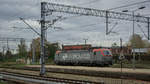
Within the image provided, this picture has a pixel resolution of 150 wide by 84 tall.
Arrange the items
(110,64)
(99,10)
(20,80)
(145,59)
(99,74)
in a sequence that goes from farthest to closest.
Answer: (145,59) → (110,64) → (99,10) → (99,74) → (20,80)

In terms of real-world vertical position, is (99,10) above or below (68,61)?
above

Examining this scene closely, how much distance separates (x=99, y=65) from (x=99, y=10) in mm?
13258

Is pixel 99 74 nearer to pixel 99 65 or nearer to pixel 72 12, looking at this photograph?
pixel 72 12

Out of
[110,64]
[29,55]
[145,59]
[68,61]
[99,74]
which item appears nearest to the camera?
[99,74]

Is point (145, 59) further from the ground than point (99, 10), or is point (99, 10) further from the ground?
point (99, 10)

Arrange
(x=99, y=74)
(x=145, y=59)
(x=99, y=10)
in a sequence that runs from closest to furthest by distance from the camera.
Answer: (x=99, y=74), (x=99, y=10), (x=145, y=59)

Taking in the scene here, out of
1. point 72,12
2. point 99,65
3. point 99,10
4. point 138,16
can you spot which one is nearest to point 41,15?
point 72,12

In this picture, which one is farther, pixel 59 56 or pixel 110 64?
pixel 59 56

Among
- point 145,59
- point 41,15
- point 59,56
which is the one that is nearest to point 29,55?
point 59,56

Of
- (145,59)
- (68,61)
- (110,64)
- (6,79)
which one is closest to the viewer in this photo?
(6,79)

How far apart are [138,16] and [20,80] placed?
17.5 meters

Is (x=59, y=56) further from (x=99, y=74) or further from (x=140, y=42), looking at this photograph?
(x=140, y=42)

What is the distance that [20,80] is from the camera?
→ 765 inches

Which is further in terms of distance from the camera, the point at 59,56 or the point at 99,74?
the point at 59,56
